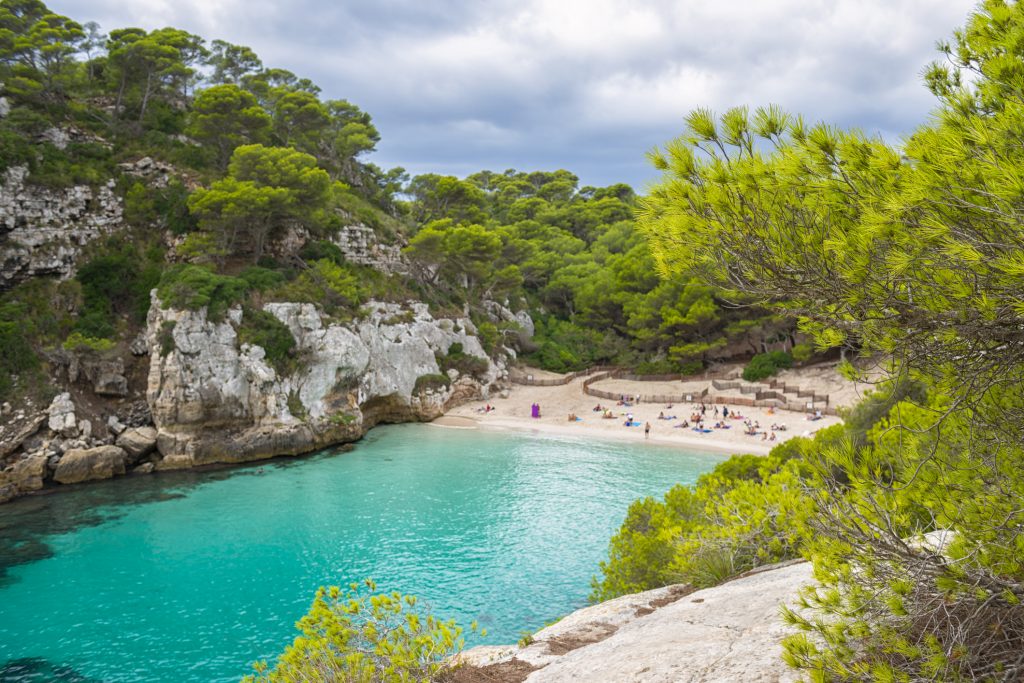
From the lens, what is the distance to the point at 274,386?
27484 millimetres

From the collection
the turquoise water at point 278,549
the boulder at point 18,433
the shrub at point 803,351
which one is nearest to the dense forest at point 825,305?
the boulder at point 18,433

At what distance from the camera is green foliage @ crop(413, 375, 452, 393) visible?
34125 mm

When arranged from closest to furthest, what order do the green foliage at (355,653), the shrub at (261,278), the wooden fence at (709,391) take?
the green foliage at (355,653)
the shrub at (261,278)
the wooden fence at (709,391)

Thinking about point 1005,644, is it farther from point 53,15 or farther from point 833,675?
point 53,15

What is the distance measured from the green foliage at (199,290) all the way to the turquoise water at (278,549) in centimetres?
787

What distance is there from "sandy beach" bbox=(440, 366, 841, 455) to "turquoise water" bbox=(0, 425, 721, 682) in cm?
256

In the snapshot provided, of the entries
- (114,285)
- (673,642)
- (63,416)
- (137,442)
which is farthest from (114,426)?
(673,642)

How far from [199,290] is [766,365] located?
32.7 meters

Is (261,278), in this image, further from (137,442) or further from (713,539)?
(713,539)

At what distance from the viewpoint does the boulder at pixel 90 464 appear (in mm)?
22969

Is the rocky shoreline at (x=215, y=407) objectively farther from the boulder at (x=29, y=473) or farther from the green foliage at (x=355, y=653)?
the green foliage at (x=355, y=653)

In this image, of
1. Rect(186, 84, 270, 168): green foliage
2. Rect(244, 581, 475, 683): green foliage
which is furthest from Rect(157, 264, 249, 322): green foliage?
Rect(244, 581, 475, 683): green foliage

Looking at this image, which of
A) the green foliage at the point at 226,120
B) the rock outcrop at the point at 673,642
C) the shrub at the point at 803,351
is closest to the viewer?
the rock outcrop at the point at 673,642

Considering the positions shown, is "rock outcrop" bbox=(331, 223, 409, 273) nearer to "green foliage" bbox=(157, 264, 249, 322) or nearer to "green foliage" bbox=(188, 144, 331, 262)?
"green foliage" bbox=(188, 144, 331, 262)
